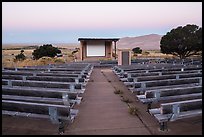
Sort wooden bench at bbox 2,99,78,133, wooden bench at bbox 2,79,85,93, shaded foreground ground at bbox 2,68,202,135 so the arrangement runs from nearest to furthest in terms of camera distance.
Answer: wooden bench at bbox 2,99,78,133 < shaded foreground ground at bbox 2,68,202,135 < wooden bench at bbox 2,79,85,93

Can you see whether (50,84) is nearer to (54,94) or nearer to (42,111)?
(54,94)

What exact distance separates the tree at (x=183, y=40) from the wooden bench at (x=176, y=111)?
2669 centimetres

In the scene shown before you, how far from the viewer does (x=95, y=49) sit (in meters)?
30.7

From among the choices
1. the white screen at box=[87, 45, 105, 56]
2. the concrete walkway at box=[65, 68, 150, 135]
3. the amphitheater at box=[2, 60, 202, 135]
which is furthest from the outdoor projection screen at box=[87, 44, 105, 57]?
the amphitheater at box=[2, 60, 202, 135]

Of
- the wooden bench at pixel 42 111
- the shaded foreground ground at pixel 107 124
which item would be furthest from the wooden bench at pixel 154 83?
the wooden bench at pixel 42 111

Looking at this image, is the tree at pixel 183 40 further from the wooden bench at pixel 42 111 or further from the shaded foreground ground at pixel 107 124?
the wooden bench at pixel 42 111

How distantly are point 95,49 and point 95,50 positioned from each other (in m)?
0.12

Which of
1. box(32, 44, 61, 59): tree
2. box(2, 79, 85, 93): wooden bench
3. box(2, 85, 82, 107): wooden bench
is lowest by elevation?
box(2, 85, 82, 107): wooden bench

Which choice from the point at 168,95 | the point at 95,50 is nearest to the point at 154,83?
the point at 168,95

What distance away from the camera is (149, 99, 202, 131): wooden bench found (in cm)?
455

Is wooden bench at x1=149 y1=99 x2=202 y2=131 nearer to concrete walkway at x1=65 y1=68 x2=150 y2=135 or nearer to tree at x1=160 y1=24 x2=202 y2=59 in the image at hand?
concrete walkway at x1=65 y1=68 x2=150 y2=135

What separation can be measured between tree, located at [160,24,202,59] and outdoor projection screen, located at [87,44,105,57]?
24.7ft

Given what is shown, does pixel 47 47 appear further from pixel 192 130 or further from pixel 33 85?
pixel 192 130

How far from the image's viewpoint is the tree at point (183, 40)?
30.1 metres
